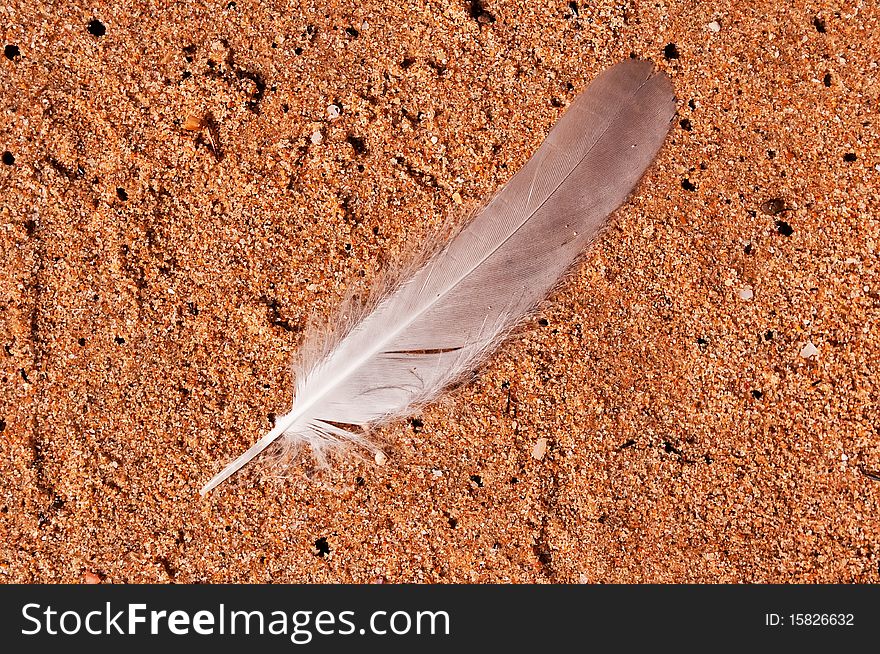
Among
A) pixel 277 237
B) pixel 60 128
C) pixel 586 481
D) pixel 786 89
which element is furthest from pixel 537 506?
pixel 60 128

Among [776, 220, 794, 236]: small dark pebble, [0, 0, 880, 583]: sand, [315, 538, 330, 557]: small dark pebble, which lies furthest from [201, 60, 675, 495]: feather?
[776, 220, 794, 236]: small dark pebble

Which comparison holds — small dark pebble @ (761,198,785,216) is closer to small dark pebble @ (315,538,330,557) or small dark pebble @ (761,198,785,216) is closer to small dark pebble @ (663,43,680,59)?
small dark pebble @ (663,43,680,59)

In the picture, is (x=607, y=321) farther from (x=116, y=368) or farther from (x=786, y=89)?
(x=116, y=368)

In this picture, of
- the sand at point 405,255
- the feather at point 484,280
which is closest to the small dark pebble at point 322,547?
the sand at point 405,255

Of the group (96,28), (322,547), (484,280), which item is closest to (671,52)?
(484,280)

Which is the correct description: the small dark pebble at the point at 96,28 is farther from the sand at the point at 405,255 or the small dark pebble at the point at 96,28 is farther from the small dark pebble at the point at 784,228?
the small dark pebble at the point at 784,228

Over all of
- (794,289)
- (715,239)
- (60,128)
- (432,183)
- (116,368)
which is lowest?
(116,368)
